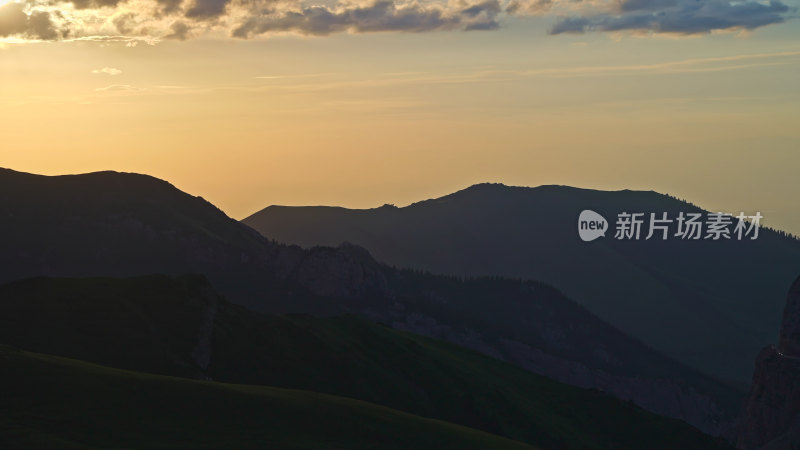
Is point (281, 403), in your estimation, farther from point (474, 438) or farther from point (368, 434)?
point (474, 438)

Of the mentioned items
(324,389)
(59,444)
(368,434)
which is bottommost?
(324,389)

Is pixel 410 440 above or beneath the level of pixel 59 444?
beneath

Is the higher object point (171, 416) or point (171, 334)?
point (171, 416)

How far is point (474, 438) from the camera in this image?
117750mm

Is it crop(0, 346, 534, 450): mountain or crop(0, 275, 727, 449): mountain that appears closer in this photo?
crop(0, 346, 534, 450): mountain

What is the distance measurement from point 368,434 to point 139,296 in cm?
6854

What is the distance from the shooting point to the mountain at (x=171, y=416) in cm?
8388

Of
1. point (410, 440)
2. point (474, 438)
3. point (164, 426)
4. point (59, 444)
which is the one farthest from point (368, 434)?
point (59, 444)

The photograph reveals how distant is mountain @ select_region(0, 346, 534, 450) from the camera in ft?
275

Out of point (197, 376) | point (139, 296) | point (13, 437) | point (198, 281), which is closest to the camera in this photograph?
point (13, 437)

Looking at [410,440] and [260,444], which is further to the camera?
[410,440]

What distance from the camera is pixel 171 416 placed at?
9381 centimetres

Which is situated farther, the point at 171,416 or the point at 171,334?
the point at 171,334

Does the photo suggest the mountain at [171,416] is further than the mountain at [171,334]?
No
